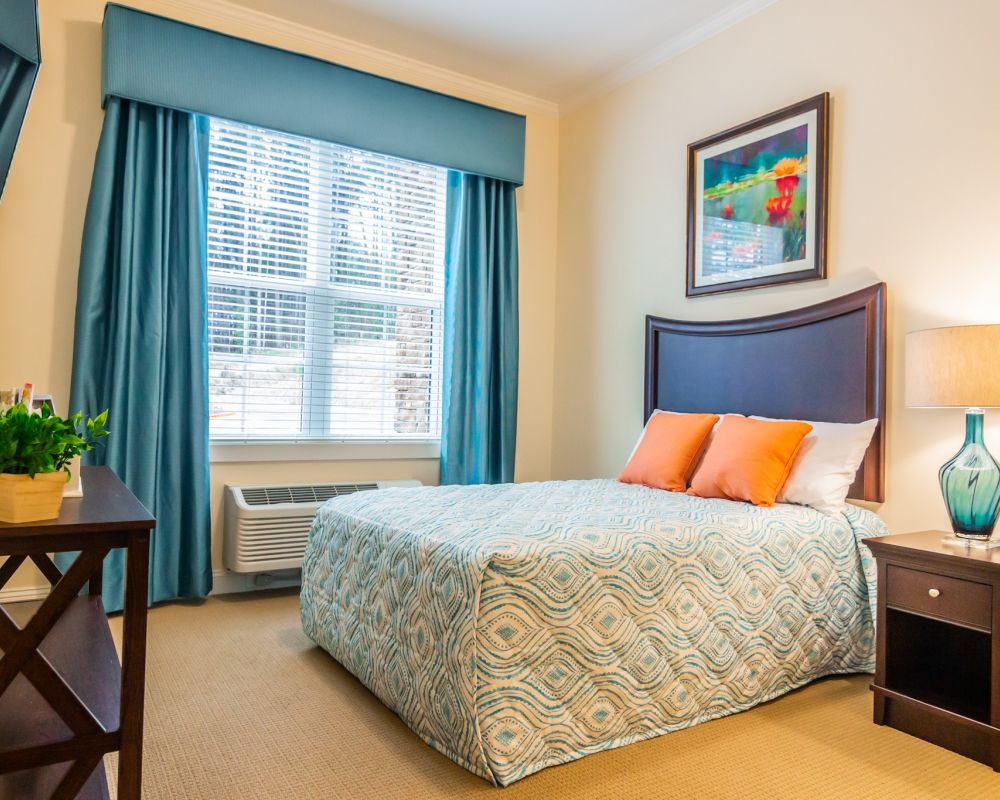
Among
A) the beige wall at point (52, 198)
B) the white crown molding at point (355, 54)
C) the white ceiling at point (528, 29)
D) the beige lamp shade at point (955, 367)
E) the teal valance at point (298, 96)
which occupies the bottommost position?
the beige lamp shade at point (955, 367)

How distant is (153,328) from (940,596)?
3122mm

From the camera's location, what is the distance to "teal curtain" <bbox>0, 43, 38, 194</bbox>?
2717 millimetres

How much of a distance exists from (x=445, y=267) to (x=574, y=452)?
133cm

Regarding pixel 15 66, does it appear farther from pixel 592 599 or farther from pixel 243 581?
pixel 592 599

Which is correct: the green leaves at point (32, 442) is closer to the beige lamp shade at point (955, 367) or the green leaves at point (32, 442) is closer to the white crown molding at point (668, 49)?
the beige lamp shade at point (955, 367)

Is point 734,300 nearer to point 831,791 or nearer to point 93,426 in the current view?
point 831,791

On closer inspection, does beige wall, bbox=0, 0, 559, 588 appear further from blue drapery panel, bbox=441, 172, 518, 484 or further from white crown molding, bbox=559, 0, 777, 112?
white crown molding, bbox=559, 0, 777, 112

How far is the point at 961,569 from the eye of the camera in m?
2.03

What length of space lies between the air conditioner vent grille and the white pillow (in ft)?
6.21

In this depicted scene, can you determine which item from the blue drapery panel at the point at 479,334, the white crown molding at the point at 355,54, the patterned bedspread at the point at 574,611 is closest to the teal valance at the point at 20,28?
the white crown molding at the point at 355,54

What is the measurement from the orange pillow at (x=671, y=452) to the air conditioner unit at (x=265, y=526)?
4.84 feet

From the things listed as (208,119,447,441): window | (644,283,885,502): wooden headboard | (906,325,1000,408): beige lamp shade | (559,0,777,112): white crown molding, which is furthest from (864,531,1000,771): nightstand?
(208,119,447,441): window

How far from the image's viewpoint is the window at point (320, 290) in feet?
11.8

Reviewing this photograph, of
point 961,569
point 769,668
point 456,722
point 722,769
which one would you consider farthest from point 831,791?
point 456,722
